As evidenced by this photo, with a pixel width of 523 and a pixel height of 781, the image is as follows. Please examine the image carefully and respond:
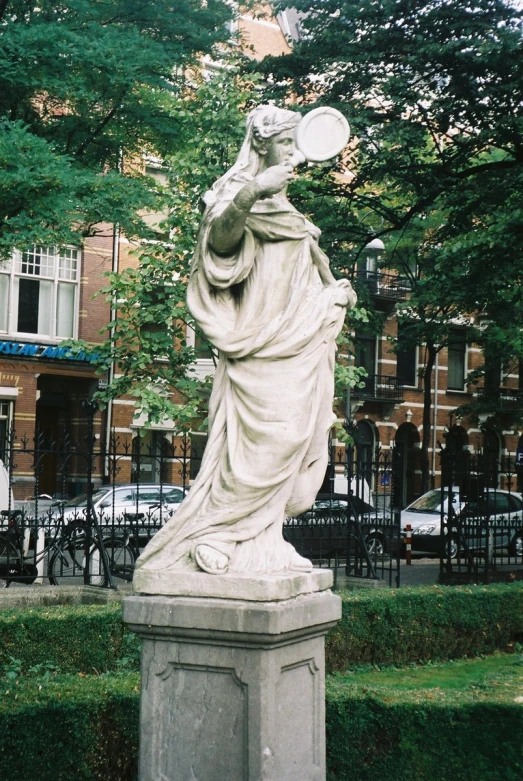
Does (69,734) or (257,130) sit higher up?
(257,130)

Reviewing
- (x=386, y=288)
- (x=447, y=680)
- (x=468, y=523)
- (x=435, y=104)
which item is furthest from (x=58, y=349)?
(x=447, y=680)

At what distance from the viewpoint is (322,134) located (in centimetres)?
466

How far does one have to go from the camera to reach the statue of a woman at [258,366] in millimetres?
4621

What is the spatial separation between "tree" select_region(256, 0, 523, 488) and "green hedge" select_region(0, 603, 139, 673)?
9.71m

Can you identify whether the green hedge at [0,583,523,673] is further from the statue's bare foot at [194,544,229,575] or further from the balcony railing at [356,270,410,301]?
the balcony railing at [356,270,410,301]

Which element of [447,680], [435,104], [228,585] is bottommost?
[447,680]

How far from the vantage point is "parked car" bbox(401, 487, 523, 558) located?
14.7 meters

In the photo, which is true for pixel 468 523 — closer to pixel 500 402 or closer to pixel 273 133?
pixel 273 133

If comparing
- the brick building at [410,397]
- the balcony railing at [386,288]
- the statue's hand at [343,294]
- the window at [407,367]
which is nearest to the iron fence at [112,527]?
the statue's hand at [343,294]

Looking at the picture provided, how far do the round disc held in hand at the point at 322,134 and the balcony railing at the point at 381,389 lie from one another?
34742mm

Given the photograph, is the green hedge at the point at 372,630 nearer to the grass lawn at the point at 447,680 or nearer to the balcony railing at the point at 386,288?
the grass lawn at the point at 447,680

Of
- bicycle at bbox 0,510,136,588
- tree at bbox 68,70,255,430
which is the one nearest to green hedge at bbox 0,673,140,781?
bicycle at bbox 0,510,136,588

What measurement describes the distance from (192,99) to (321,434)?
644 inches

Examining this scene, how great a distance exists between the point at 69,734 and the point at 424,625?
5545 millimetres
